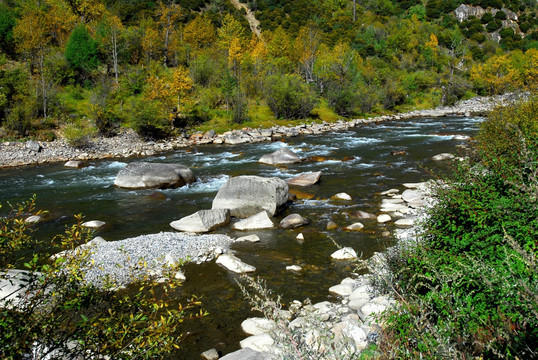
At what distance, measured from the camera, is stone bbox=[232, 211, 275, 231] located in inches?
508

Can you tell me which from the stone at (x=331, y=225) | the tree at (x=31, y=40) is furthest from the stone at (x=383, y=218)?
the tree at (x=31, y=40)

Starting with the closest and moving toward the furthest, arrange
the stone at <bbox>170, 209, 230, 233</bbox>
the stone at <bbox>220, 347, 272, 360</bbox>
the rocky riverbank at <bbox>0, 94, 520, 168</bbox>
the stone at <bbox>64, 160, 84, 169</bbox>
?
the stone at <bbox>220, 347, 272, 360</bbox>
the stone at <bbox>170, 209, 230, 233</bbox>
the stone at <bbox>64, 160, 84, 169</bbox>
the rocky riverbank at <bbox>0, 94, 520, 168</bbox>

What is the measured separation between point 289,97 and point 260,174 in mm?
24147

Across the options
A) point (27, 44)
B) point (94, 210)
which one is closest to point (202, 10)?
point (27, 44)

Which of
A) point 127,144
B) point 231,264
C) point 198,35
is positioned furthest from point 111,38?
point 231,264

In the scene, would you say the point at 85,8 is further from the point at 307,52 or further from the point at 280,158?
the point at 280,158

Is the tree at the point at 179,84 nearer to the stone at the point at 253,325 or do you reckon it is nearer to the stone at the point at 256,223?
the stone at the point at 256,223

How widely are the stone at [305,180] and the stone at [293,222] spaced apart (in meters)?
5.30

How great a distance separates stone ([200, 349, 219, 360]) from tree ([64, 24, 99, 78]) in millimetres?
49887

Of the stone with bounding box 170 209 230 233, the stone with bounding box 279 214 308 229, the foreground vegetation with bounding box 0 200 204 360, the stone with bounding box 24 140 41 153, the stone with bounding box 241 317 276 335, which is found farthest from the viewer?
the stone with bounding box 24 140 41 153

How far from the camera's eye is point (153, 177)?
1881cm

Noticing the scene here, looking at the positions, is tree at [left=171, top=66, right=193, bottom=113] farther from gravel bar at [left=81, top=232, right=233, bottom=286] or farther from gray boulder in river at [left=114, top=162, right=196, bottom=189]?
gravel bar at [left=81, top=232, right=233, bottom=286]

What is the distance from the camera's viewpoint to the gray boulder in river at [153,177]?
61.5 ft

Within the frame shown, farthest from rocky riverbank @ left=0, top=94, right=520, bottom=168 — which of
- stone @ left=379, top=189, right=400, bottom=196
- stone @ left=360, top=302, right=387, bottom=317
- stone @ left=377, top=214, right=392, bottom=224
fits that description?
stone @ left=360, top=302, right=387, bottom=317
